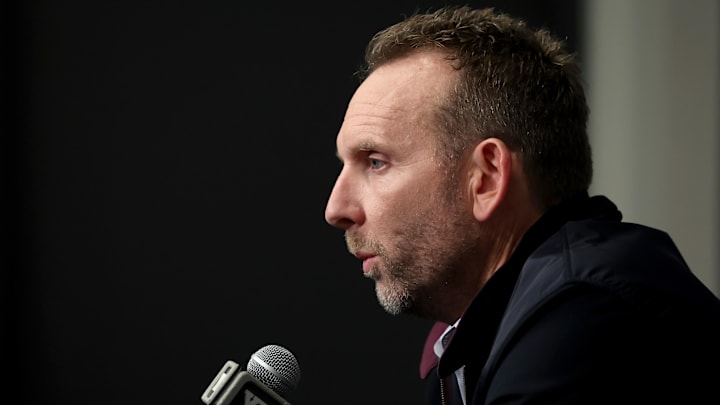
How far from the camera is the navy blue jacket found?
2.73 ft

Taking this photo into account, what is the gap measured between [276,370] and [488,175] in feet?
1.30

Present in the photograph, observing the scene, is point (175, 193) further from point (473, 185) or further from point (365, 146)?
point (473, 185)

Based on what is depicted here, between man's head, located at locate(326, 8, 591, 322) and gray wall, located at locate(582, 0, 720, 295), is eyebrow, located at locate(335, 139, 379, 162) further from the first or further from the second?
gray wall, located at locate(582, 0, 720, 295)

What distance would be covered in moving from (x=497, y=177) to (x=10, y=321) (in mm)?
1891

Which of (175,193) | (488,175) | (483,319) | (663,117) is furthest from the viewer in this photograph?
(175,193)

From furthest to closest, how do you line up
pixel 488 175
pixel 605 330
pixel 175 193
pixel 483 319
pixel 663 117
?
pixel 175 193 → pixel 663 117 → pixel 488 175 → pixel 483 319 → pixel 605 330

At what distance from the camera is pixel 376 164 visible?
1160mm

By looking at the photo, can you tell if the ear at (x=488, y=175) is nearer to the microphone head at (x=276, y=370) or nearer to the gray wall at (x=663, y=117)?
the microphone head at (x=276, y=370)

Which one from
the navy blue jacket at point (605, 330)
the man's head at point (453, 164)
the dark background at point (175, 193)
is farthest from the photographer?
the dark background at point (175, 193)

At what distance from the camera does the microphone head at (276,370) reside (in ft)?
3.68

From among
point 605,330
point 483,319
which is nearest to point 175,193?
point 483,319

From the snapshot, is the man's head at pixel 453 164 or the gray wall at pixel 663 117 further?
the gray wall at pixel 663 117

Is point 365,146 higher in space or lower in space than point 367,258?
higher

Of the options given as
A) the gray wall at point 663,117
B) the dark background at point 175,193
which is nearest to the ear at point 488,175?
the gray wall at point 663,117
